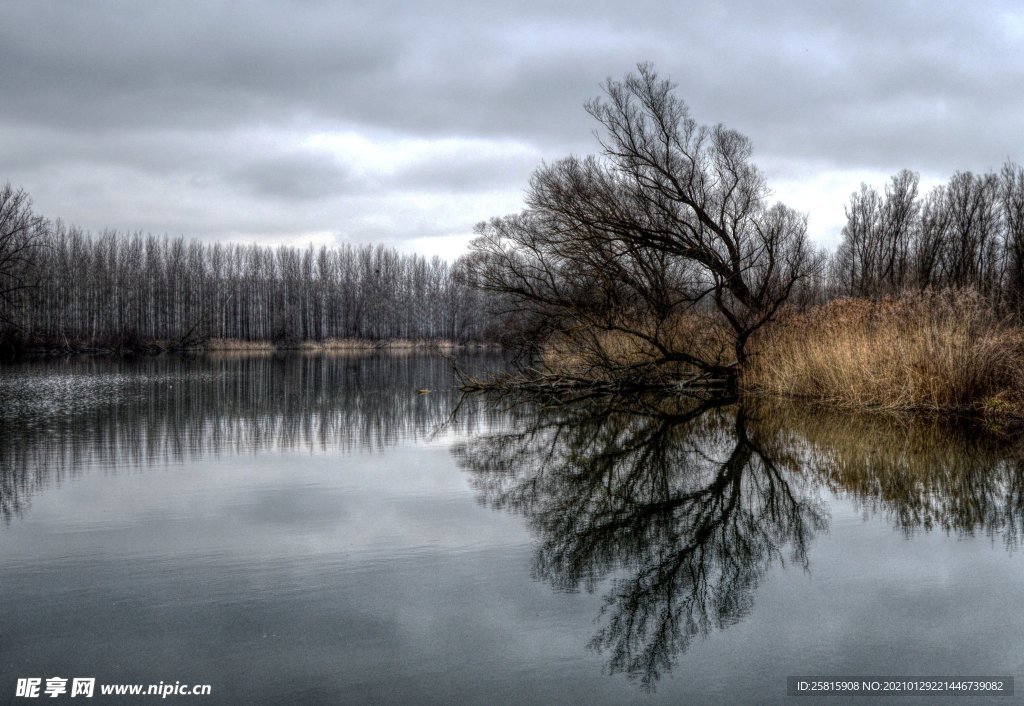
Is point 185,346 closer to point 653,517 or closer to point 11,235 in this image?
point 11,235

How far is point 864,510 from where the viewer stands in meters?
6.46

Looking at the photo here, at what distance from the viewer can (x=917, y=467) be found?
26.6ft

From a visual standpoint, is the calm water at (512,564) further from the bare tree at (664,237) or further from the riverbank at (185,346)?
the riverbank at (185,346)

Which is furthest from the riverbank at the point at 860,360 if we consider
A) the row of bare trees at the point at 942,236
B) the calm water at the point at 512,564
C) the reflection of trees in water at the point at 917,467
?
the row of bare trees at the point at 942,236

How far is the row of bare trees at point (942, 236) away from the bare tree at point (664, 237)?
15.5m

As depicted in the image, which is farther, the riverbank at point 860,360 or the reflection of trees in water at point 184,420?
the riverbank at point 860,360

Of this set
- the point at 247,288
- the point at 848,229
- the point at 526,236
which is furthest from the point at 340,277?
the point at 526,236

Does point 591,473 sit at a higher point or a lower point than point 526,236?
lower

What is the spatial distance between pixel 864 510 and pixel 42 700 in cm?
580

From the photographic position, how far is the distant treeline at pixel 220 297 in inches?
2096

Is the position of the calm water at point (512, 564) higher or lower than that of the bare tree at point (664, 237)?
lower

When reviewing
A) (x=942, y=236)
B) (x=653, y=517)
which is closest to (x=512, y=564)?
(x=653, y=517)

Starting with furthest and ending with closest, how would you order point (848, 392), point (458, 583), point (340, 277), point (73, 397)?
1. point (340, 277)
2. point (73, 397)
3. point (848, 392)
4. point (458, 583)

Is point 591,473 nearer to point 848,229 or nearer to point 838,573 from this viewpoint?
point 838,573
